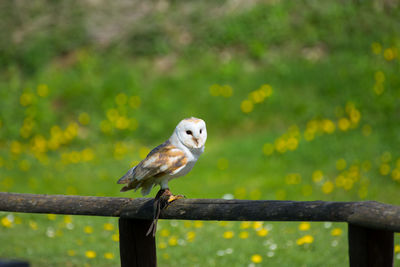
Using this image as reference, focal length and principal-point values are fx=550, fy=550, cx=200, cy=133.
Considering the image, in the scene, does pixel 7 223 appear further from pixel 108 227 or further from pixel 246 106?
pixel 246 106

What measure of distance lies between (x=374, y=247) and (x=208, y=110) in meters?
7.32

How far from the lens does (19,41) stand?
39.8ft

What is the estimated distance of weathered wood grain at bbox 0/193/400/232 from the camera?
8.65 feet

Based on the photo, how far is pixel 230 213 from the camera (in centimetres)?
299

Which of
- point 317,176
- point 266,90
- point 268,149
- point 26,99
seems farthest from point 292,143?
point 26,99

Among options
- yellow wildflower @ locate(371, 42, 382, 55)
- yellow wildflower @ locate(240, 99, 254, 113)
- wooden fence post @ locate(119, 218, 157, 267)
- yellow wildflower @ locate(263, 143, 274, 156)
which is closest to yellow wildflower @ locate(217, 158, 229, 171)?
yellow wildflower @ locate(263, 143, 274, 156)

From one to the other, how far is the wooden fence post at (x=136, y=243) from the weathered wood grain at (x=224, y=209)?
9cm

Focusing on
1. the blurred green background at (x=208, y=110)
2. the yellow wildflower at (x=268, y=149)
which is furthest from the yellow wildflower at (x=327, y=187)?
the yellow wildflower at (x=268, y=149)

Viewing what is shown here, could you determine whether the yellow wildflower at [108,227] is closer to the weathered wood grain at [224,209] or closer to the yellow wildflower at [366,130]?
the weathered wood grain at [224,209]

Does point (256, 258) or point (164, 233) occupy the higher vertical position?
point (164, 233)

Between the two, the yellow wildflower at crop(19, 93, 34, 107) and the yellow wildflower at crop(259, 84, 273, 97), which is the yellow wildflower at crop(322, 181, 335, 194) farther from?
the yellow wildflower at crop(19, 93, 34, 107)

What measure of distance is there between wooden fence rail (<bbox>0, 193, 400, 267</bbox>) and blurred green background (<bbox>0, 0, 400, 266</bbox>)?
1.63 m

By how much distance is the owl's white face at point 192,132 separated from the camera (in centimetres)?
287

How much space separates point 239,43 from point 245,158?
3.70 m
